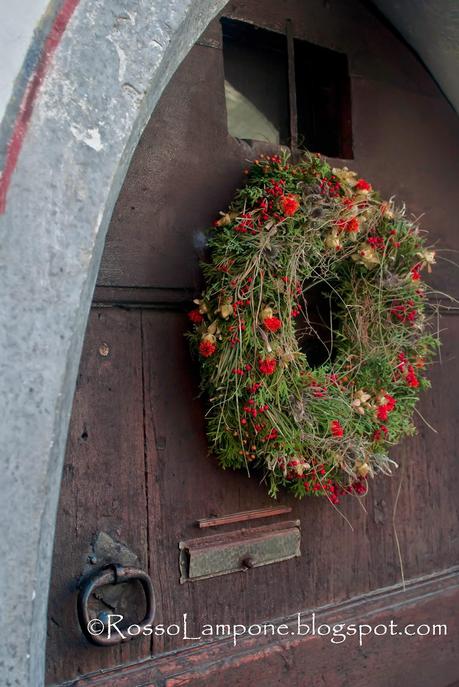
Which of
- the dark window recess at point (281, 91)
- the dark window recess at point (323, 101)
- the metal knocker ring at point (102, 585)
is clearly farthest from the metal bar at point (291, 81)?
the metal knocker ring at point (102, 585)

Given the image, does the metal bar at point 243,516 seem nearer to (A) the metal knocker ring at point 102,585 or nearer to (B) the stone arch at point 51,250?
(A) the metal knocker ring at point 102,585

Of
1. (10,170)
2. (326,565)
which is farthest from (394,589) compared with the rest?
(10,170)

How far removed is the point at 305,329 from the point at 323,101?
2.68 ft

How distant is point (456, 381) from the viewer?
221 cm

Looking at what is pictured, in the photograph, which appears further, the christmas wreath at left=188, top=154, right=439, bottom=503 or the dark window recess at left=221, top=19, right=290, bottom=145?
the dark window recess at left=221, top=19, right=290, bottom=145

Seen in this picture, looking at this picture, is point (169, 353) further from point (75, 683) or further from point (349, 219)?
point (75, 683)

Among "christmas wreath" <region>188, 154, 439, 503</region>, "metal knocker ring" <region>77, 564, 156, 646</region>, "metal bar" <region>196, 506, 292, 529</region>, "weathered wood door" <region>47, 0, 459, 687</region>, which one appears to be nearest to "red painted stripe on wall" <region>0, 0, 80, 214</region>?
"weathered wood door" <region>47, 0, 459, 687</region>

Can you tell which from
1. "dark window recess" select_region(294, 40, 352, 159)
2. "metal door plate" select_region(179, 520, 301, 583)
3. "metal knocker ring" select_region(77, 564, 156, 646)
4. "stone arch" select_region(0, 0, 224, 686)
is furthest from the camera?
"dark window recess" select_region(294, 40, 352, 159)

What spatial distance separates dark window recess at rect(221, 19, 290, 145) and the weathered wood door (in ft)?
0.27

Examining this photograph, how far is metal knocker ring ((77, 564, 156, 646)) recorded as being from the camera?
136 centimetres

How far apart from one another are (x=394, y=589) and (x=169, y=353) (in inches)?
39.9

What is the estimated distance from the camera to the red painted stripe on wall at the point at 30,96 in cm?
102

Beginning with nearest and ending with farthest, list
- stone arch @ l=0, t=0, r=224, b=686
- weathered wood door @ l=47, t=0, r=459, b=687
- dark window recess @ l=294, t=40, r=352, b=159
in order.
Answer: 1. stone arch @ l=0, t=0, r=224, b=686
2. weathered wood door @ l=47, t=0, r=459, b=687
3. dark window recess @ l=294, t=40, r=352, b=159

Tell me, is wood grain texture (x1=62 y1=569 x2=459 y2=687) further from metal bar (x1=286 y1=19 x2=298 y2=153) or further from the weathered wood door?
metal bar (x1=286 y1=19 x2=298 y2=153)
